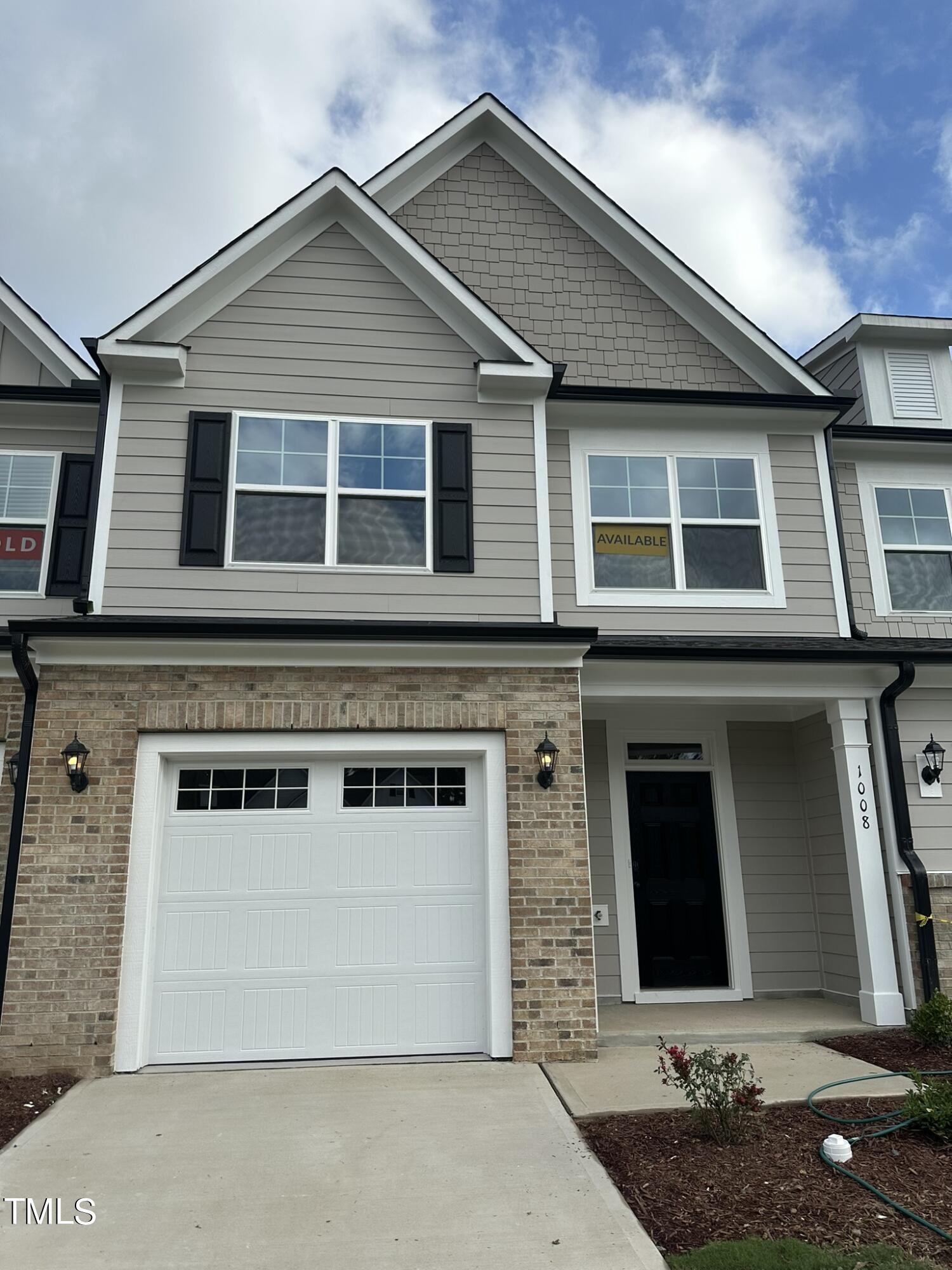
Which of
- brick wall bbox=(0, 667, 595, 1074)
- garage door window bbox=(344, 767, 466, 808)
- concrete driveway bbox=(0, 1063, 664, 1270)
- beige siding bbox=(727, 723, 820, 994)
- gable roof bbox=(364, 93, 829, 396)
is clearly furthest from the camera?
gable roof bbox=(364, 93, 829, 396)

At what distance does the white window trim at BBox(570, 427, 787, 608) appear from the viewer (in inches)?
343

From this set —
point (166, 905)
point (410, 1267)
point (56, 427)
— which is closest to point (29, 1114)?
point (166, 905)

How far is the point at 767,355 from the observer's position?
966cm

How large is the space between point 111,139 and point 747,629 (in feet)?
57.7

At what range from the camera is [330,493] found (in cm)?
793

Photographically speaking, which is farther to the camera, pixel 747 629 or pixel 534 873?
pixel 747 629

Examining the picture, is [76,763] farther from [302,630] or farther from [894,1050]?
[894,1050]

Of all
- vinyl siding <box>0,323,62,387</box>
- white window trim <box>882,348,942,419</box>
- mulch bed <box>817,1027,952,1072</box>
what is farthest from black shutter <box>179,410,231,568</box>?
white window trim <box>882,348,942,419</box>

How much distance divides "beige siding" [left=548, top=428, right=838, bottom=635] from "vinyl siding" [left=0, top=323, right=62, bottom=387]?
5218 millimetres

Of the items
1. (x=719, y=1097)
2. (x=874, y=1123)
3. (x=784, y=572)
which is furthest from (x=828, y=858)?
(x=719, y=1097)

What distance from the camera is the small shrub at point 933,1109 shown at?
16.2ft

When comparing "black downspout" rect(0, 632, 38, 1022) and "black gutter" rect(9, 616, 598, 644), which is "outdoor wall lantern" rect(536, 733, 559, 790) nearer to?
"black gutter" rect(9, 616, 598, 644)

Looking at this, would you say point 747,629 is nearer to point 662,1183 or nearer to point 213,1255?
point 662,1183

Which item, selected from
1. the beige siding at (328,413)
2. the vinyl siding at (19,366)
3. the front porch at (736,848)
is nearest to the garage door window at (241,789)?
the beige siding at (328,413)
